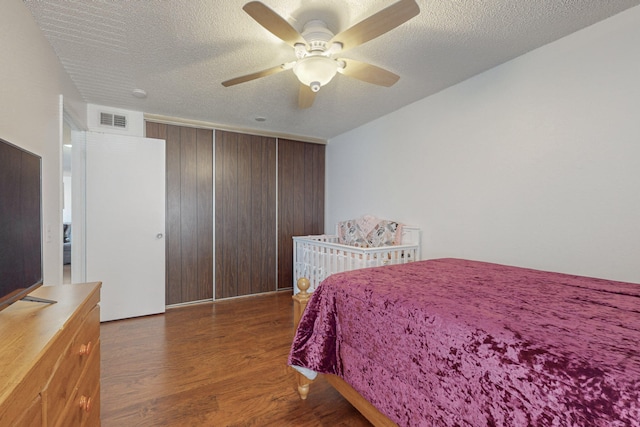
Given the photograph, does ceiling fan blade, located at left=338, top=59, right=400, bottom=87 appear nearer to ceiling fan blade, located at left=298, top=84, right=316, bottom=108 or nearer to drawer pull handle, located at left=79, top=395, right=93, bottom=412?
ceiling fan blade, located at left=298, top=84, right=316, bottom=108

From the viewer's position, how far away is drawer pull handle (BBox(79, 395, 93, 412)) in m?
1.05

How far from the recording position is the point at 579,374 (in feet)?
2.37

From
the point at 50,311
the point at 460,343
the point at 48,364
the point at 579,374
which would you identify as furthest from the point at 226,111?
the point at 579,374

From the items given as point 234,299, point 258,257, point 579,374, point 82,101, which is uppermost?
point 82,101

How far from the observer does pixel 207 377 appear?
2002 millimetres

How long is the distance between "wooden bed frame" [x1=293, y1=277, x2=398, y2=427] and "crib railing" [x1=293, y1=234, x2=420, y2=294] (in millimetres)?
1056

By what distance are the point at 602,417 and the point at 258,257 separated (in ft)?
12.0

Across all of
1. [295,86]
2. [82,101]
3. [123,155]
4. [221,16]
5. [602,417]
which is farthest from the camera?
[123,155]

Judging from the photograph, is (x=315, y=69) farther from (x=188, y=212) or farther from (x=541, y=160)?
(x=188, y=212)

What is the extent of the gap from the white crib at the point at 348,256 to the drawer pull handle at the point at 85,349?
205 centimetres

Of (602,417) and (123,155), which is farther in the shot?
(123,155)

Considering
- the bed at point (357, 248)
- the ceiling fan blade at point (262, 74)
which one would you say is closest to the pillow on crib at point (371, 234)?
the bed at point (357, 248)

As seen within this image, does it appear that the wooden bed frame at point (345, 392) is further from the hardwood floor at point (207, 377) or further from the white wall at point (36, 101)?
the white wall at point (36, 101)

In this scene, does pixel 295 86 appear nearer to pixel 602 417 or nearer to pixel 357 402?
pixel 357 402
